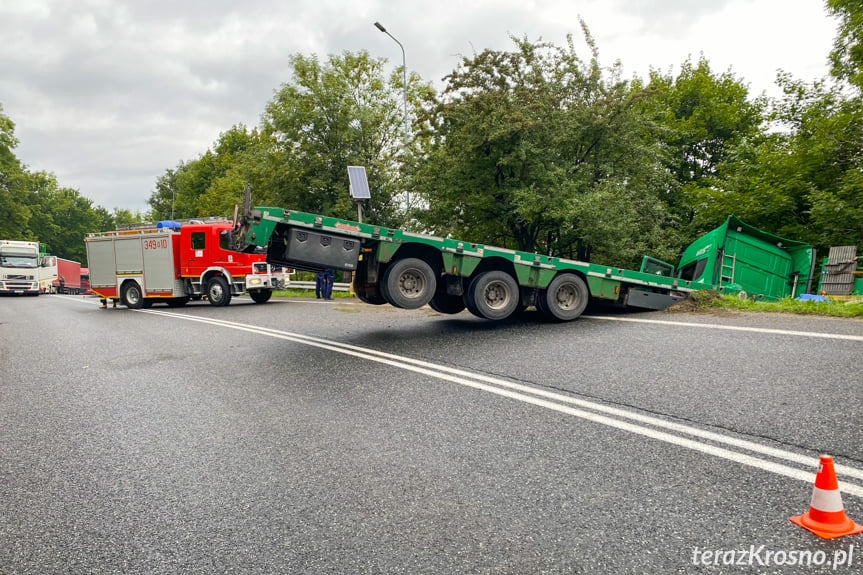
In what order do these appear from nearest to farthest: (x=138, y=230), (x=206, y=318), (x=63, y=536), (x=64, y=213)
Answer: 1. (x=63, y=536)
2. (x=206, y=318)
3. (x=138, y=230)
4. (x=64, y=213)

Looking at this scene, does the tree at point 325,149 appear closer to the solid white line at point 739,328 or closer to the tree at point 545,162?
the tree at point 545,162

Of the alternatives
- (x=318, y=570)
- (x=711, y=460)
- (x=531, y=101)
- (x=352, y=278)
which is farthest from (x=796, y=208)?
(x=318, y=570)

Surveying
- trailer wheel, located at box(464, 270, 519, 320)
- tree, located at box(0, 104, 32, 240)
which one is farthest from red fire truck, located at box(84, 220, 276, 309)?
tree, located at box(0, 104, 32, 240)

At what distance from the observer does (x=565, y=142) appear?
17.3 metres

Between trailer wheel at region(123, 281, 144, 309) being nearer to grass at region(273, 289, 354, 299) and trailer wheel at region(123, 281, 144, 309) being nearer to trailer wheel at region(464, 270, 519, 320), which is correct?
grass at region(273, 289, 354, 299)

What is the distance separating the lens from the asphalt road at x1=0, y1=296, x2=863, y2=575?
223 centimetres

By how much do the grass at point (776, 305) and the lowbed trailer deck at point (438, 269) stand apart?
1.74 ft

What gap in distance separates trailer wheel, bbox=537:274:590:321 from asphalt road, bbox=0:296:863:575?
A: 185 centimetres

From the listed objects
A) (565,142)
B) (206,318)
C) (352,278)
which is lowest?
(206,318)

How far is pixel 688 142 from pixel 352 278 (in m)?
28.6

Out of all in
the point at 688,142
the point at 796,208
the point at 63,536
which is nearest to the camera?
the point at 63,536

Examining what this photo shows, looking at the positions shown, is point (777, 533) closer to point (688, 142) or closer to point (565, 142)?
point (565, 142)

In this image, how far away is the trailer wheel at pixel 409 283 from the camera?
7.53 m

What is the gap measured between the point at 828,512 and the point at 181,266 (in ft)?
56.2
